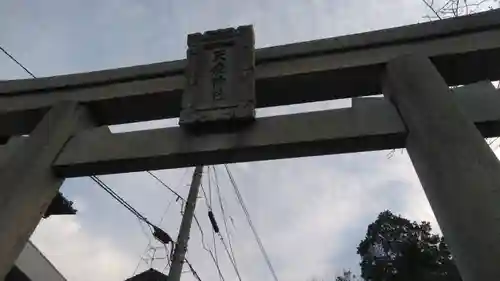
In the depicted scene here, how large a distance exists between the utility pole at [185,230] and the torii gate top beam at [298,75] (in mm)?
3401

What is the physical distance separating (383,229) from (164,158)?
13.7m

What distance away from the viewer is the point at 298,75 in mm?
3564

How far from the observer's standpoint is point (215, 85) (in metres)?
3.63

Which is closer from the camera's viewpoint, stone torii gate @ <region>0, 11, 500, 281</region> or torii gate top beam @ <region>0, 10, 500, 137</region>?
stone torii gate @ <region>0, 11, 500, 281</region>

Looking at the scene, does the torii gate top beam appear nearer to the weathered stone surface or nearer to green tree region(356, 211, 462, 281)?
the weathered stone surface

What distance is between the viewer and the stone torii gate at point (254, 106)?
3031mm

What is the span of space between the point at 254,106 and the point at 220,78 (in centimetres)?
40

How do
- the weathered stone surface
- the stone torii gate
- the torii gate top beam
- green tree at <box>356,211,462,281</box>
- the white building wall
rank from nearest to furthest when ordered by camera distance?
the weathered stone surface → the stone torii gate → the torii gate top beam → the white building wall → green tree at <box>356,211,462,281</box>

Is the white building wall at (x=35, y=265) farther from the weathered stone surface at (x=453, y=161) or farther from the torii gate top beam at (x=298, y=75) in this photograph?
the weathered stone surface at (x=453, y=161)

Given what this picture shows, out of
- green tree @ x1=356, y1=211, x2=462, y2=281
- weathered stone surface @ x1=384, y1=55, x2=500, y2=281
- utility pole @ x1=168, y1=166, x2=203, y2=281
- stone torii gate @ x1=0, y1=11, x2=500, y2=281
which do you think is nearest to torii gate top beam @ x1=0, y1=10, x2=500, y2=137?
stone torii gate @ x1=0, y1=11, x2=500, y2=281

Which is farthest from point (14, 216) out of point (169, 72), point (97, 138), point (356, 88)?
point (356, 88)

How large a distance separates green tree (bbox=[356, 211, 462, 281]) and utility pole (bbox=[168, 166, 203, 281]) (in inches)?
311

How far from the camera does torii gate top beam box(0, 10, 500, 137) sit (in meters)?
3.41

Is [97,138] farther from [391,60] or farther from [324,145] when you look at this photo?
[391,60]
